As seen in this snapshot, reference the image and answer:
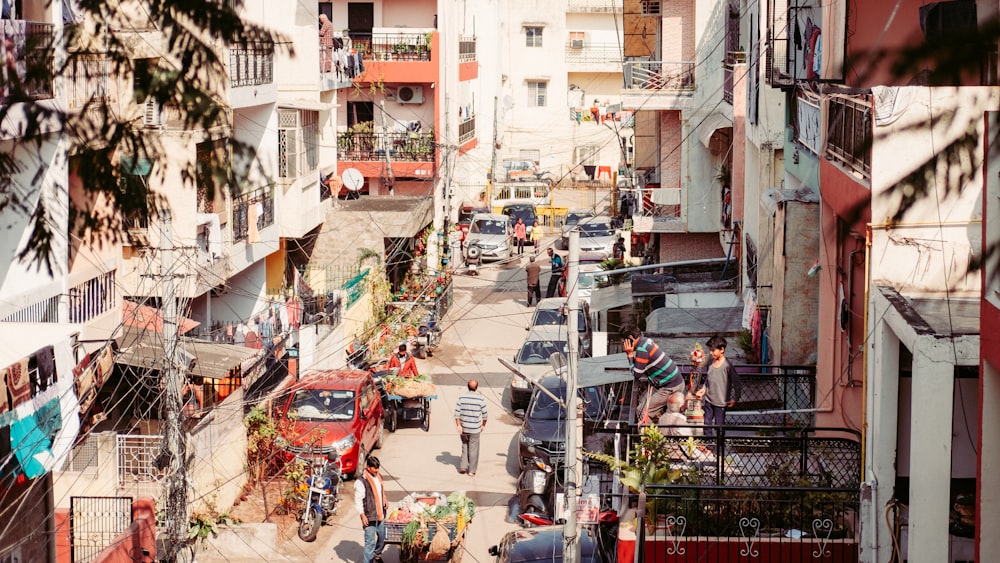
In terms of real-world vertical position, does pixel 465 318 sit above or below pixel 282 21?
below

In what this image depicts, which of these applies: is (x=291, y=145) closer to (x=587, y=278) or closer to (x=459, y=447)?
(x=459, y=447)

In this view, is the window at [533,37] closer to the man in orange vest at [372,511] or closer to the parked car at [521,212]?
the parked car at [521,212]

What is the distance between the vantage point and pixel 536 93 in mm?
60562

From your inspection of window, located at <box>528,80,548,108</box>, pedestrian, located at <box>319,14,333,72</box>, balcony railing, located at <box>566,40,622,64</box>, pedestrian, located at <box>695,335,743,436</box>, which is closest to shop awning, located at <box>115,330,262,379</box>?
pedestrian, located at <box>695,335,743,436</box>

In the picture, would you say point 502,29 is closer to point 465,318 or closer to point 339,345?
point 465,318

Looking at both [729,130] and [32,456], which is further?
[729,130]

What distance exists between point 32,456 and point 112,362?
10.2 ft

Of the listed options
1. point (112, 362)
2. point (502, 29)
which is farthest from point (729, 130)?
point (502, 29)

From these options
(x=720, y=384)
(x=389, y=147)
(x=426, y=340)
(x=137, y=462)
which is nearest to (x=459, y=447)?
(x=137, y=462)

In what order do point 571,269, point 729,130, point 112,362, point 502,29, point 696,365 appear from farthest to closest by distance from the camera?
point 502,29, point 729,130, point 112,362, point 696,365, point 571,269

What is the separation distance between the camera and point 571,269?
43.7ft

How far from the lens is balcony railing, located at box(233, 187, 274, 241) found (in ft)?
75.2

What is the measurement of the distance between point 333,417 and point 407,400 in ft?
10.0

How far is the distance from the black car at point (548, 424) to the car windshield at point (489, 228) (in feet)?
70.1
